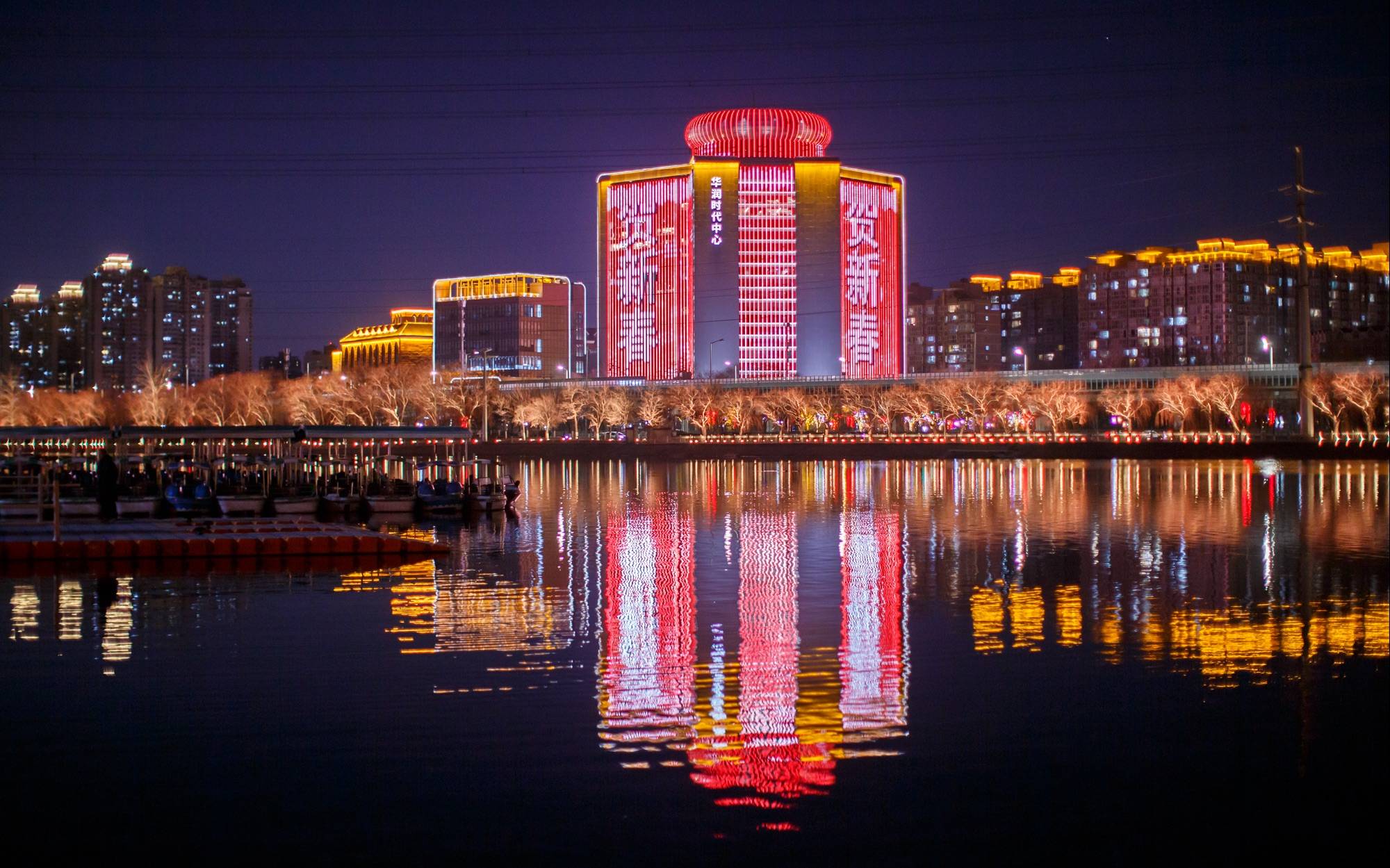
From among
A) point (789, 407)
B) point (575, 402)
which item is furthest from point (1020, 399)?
point (575, 402)

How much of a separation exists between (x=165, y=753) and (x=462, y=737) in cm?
242

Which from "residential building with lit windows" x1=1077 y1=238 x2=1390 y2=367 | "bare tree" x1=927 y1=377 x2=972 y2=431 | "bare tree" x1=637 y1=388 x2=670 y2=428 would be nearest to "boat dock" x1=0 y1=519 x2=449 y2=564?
"bare tree" x1=927 y1=377 x2=972 y2=431

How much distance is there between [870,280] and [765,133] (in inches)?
937

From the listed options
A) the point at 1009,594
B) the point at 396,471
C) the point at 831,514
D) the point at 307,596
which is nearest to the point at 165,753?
the point at 307,596

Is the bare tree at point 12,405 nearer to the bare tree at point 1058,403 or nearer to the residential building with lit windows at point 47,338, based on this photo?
the residential building with lit windows at point 47,338

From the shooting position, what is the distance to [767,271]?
163 metres

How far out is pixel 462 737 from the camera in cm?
1102

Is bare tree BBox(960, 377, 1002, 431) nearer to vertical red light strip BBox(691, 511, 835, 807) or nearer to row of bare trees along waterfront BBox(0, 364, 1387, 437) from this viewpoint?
row of bare trees along waterfront BBox(0, 364, 1387, 437)

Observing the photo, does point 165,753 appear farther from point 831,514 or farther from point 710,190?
point 710,190

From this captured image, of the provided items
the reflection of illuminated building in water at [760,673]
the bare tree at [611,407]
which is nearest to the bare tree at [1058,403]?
the bare tree at [611,407]

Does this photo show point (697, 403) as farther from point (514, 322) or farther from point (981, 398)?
point (514, 322)

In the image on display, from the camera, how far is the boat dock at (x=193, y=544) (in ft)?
77.8

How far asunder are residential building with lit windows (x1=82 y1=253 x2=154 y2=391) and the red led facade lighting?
3312 inches

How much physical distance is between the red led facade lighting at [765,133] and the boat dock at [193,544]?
5783 inches
